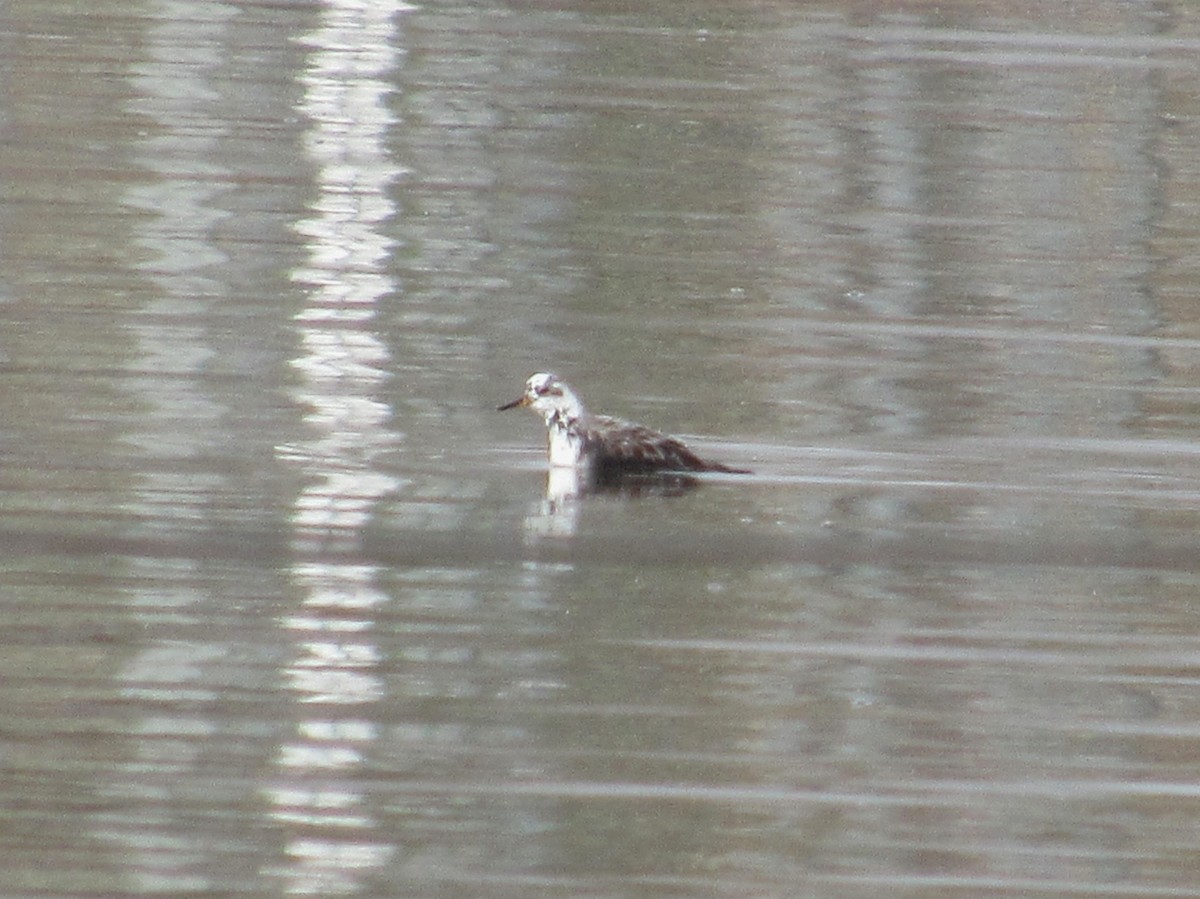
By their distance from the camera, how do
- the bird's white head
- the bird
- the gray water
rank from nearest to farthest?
1. the gray water
2. the bird
3. the bird's white head

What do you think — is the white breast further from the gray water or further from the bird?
the gray water

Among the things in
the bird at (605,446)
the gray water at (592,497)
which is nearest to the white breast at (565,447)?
the bird at (605,446)

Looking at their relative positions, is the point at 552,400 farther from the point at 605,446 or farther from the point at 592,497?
the point at 592,497

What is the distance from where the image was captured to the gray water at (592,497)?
5.65 m

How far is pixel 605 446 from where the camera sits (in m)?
8.69

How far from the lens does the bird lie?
8633 mm

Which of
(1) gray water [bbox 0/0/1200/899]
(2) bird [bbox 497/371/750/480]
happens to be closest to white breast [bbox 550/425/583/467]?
(2) bird [bbox 497/371/750/480]

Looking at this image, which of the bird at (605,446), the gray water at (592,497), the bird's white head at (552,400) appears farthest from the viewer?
the bird's white head at (552,400)

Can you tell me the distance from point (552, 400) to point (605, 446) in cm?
27

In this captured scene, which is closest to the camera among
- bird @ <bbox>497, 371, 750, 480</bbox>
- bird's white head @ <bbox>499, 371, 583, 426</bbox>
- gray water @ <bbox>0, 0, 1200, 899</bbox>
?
gray water @ <bbox>0, 0, 1200, 899</bbox>

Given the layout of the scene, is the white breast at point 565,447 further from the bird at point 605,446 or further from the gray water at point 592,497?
the gray water at point 592,497

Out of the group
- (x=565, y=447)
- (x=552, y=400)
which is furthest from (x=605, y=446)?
(x=552, y=400)

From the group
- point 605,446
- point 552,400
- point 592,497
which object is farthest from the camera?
point 552,400

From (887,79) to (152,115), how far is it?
415 centimetres
